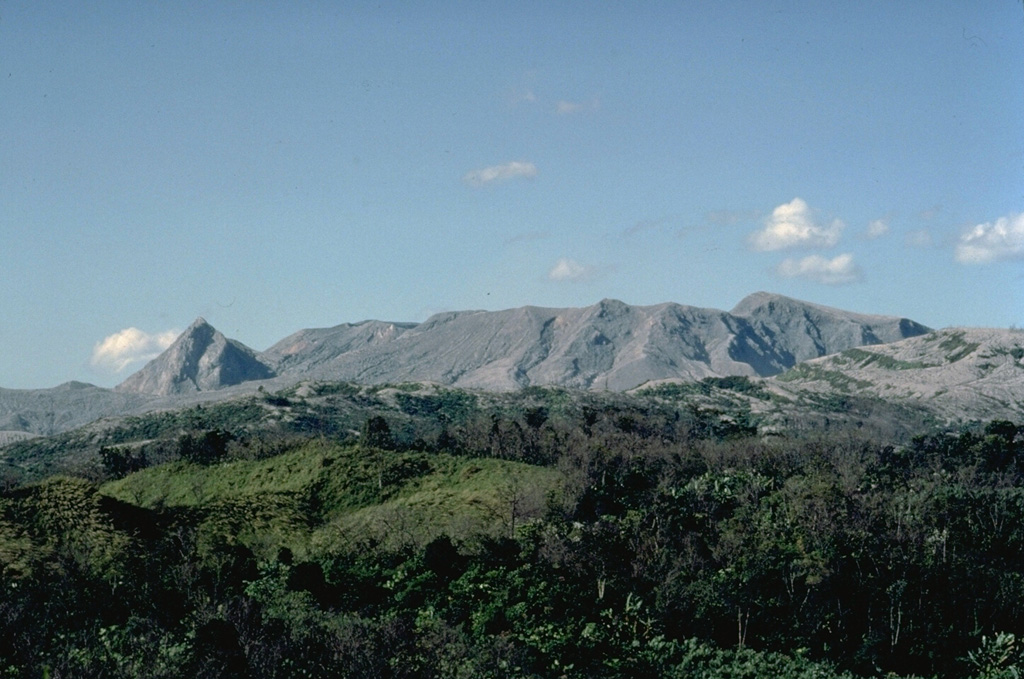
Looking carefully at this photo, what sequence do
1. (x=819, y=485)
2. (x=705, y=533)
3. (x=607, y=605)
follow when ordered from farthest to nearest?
(x=819, y=485) → (x=705, y=533) → (x=607, y=605)

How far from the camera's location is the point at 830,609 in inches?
2785

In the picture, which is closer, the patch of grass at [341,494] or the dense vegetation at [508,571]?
the dense vegetation at [508,571]

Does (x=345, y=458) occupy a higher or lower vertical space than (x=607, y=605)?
higher

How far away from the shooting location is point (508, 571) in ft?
245

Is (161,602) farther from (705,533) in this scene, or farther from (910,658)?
(910,658)

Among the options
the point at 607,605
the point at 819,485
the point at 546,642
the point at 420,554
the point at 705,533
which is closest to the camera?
the point at 546,642

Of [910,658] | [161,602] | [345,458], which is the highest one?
[345,458]

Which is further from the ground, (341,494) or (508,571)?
(341,494)

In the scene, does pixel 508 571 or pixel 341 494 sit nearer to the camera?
pixel 508 571

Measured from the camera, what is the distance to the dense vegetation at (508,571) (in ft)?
183

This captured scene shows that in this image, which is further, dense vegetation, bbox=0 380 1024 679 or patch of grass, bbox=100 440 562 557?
patch of grass, bbox=100 440 562 557

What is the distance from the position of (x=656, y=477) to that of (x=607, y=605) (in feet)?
124

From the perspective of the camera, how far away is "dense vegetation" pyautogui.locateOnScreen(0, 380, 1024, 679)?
55812 mm

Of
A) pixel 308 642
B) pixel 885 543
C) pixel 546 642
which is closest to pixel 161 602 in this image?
pixel 308 642
